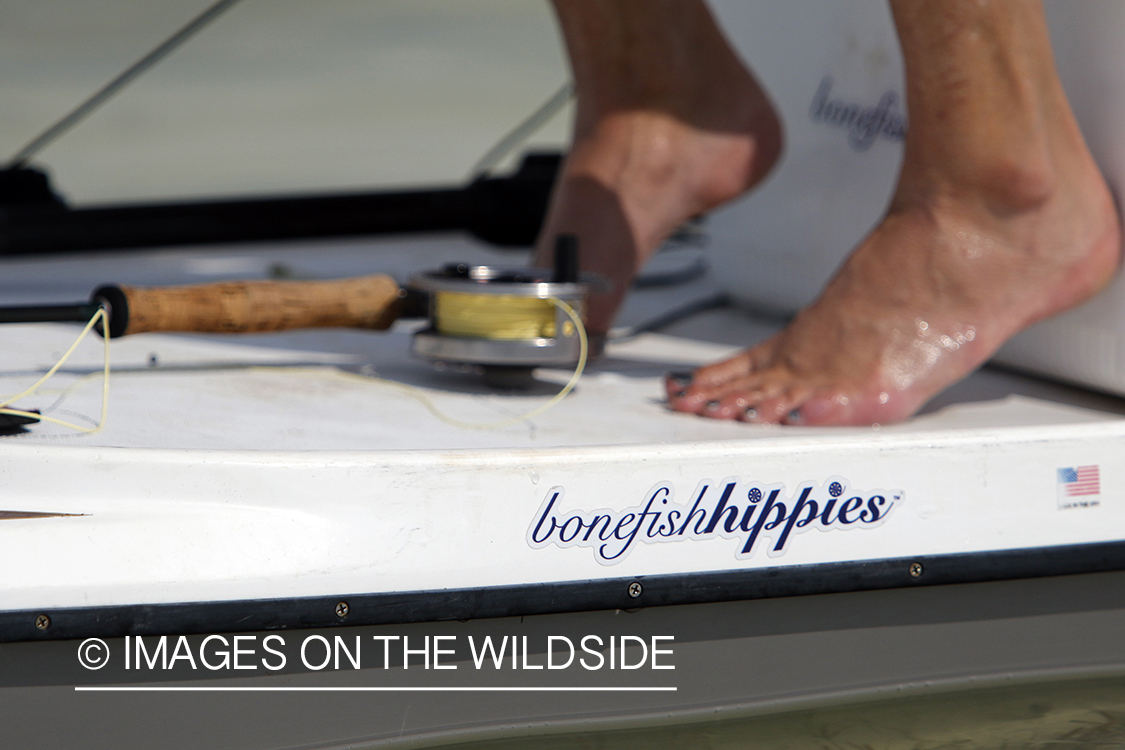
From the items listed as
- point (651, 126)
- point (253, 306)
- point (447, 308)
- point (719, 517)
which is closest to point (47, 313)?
point (253, 306)

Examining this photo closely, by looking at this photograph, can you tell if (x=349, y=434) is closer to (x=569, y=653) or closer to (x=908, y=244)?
(x=569, y=653)

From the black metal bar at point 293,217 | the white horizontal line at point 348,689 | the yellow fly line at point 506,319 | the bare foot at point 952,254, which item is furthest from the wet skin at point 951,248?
the black metal bar at point 293,217

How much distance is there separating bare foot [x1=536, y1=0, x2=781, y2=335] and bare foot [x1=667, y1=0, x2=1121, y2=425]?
398mm

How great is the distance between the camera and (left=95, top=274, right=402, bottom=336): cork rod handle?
138cm

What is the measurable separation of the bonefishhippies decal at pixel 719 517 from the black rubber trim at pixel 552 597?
3 centimetres

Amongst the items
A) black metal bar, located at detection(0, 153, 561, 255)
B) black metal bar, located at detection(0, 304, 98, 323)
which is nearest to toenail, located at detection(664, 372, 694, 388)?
black metal bar, located at detection(0, 304, 98, 323)

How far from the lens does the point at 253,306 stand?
1476 mm

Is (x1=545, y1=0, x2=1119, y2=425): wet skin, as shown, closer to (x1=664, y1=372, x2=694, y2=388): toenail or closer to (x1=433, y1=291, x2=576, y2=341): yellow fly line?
(x1=664, y1=372, x2=694, y2=388): toenail

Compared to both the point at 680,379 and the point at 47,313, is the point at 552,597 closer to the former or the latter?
the point at 680,379

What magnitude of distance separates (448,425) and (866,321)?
1.59ft

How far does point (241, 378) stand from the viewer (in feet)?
4.95

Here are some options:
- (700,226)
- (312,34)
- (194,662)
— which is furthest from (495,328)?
(312,34)

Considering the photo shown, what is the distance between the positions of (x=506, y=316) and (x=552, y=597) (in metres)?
0.41

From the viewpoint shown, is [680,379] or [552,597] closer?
[552,597]
